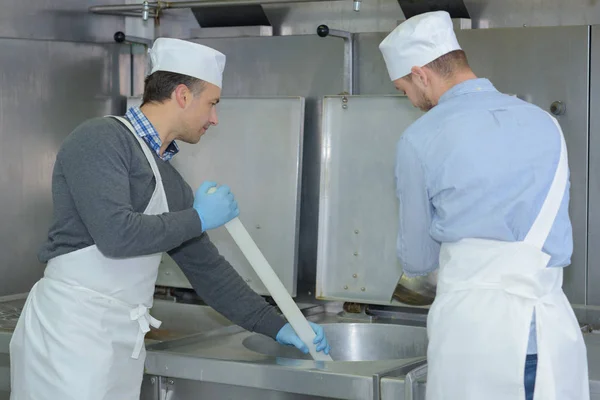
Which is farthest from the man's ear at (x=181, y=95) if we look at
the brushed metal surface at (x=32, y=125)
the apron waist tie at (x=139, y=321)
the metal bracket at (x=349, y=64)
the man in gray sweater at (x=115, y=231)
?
the brushed metal surface at (x=32, y=125)

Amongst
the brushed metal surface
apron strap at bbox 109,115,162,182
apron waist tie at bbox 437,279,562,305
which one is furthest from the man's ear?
the brushed metal surface

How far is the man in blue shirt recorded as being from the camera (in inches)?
57.6

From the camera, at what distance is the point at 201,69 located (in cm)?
185

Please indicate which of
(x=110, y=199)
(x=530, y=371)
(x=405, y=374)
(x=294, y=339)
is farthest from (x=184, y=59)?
(x=530, y=371)

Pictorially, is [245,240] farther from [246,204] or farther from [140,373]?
[246,204]

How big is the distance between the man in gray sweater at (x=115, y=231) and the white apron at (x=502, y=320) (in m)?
0.50

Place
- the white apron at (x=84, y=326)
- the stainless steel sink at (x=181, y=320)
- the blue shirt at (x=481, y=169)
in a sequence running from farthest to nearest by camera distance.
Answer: the stainless steel sink at (x=181, y=320)
the white apron at (x=84, y=326)
the blue shirt at (x=481, y=169)

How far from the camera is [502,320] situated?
1492 millimetres

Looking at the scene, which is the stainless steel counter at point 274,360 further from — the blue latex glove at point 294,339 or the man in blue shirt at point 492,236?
the man in blue shirt at point 492,236

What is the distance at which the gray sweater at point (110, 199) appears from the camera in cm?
161

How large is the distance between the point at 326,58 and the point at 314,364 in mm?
955

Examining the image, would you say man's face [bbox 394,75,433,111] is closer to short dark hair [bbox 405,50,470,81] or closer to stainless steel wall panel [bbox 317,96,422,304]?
short dark hair [bbox 405,50,470,81]

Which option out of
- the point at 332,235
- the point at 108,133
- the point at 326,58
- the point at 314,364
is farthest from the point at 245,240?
the point at 326,58

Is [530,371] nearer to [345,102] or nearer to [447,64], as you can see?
[447,64]
